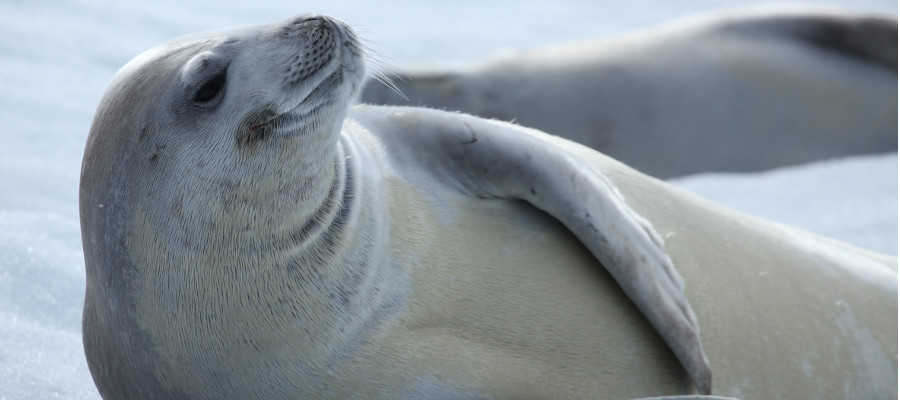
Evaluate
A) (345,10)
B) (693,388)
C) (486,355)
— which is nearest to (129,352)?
(486,355)

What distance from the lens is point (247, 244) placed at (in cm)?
158

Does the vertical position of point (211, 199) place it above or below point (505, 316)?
above

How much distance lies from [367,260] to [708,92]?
2.95 meters

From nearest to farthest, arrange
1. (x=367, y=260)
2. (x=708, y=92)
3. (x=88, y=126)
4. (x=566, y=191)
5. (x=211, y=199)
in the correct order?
(x=211, y=199) → (x=367, y=260) → (x=566, y=191) → (x=88, y=126) → (x=708, y=92)

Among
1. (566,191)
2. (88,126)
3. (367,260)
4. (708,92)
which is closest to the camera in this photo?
(367,260)

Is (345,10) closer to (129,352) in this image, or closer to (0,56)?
(0,56)

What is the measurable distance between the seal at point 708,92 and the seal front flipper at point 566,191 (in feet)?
7.97

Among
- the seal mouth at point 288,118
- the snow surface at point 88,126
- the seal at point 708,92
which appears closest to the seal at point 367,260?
the seal mouth at point 288,118

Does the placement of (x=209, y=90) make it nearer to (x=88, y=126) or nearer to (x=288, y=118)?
(x=288, y=118)

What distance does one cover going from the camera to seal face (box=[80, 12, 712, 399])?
1.56 metres

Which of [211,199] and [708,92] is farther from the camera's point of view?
[708,92]

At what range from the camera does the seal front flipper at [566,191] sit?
1818mm

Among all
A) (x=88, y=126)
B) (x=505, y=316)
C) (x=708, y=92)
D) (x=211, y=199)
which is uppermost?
(x=211, y=199)

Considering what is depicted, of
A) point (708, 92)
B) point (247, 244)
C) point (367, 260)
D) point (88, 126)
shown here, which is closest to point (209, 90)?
point (247, 244)
